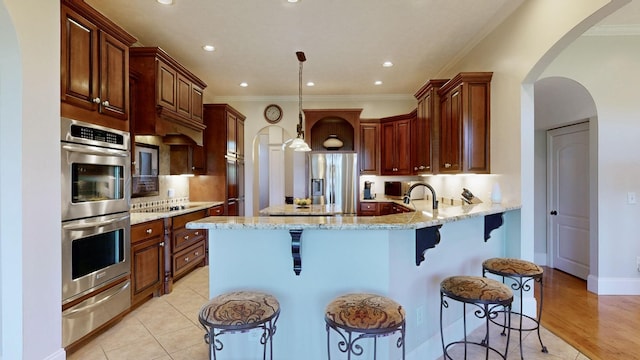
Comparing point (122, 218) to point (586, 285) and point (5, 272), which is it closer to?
point (5, 272)

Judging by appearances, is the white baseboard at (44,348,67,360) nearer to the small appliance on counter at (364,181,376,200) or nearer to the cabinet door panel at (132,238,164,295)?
the cabinet door panel at (132,238,164,295)

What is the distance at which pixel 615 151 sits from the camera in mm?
3461

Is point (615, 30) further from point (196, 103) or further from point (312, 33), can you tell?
point (196, 103)

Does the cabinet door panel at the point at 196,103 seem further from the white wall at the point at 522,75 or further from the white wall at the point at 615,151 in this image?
the white wall at the point at 615,151

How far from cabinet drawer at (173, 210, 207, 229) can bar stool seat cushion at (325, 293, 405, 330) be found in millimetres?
2753

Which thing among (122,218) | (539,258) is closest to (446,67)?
(539,258)

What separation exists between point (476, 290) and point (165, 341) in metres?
2.47

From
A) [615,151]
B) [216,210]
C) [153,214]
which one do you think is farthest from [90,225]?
[615,151]

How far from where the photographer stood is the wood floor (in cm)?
241

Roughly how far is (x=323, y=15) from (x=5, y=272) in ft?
10.8

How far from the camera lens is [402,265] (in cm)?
210

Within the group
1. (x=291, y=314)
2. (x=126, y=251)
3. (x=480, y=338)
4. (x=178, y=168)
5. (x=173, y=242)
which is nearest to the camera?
(x=291, y=314)

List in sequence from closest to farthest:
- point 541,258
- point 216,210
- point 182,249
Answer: point 182,249
point 541,258
point 216,210

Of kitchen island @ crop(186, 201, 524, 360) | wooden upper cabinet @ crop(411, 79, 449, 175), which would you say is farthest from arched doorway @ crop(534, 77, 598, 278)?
kitchen island @ crop(186, 201, 524, 360)
